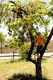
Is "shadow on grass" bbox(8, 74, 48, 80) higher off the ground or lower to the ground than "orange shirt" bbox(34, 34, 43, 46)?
lower

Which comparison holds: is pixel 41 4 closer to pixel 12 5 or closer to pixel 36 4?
pixel 36 4

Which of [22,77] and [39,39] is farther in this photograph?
[22,77]

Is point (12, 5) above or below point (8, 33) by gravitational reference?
above

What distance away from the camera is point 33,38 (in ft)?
51.1

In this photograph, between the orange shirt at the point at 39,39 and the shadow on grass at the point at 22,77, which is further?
the shadow on grass at the point at 22,77

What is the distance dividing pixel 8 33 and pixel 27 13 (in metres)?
1.46

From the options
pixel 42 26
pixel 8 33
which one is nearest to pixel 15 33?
pixel 8 33

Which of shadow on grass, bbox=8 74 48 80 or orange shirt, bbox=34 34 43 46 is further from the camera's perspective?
shadow on grass, bbox=8 74 48 80

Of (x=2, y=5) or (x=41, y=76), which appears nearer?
(x=2, y=5)

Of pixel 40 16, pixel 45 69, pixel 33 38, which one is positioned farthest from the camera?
pixel 45 69

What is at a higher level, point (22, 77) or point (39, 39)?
point (39, 39)

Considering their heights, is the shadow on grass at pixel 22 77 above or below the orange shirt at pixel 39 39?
below

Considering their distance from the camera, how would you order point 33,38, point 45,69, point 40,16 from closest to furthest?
1. point 40,16
2. point 33,38
3. point 45,69

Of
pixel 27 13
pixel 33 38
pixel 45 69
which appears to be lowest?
pixel 45 69
